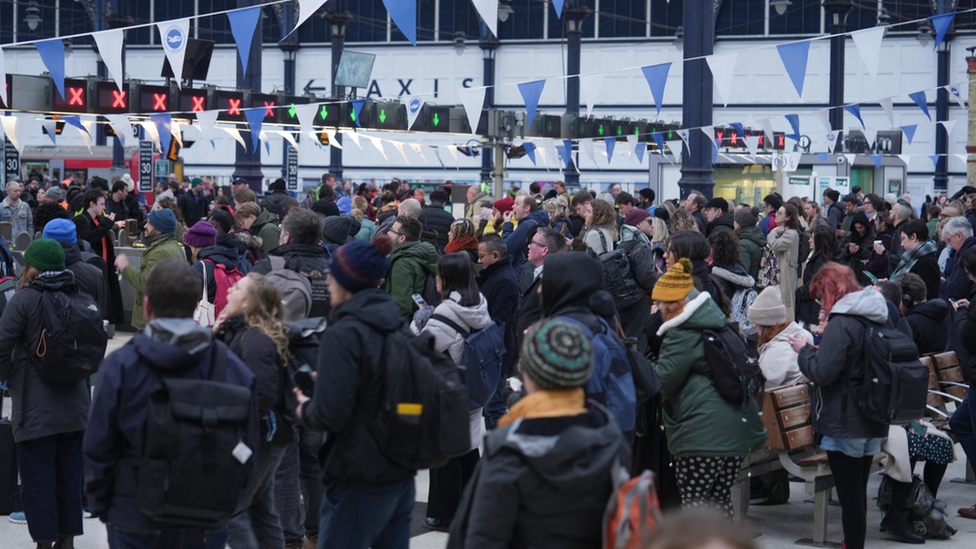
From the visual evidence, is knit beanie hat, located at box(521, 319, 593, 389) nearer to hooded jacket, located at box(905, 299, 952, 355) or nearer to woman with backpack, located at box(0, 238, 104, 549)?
woman with backpack, located at box(0, 238, 104, 549)

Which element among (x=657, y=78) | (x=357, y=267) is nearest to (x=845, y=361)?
(x=357, y=267)

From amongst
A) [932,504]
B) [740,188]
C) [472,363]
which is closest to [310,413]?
[472,363]

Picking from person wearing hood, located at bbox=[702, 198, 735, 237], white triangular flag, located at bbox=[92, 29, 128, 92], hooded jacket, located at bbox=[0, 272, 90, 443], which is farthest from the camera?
person wearing hood, located at bbox=[702, 198, 735, 237]

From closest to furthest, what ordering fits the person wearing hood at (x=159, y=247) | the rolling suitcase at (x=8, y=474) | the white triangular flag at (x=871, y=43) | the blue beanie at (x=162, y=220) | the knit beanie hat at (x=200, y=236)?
the rolling suitcase at (x=8, y=474)
the knit beanie hat at (x=200, y=236)
the person wearing hood at (x=159, y=247)
the blue beanie at (x=162, y=220)
the white triangular flag at (x=871, y=43)

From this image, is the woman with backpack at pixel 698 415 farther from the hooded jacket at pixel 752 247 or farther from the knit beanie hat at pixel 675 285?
the hooded jacket at pixel 752 247

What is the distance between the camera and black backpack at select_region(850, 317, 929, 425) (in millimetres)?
4582

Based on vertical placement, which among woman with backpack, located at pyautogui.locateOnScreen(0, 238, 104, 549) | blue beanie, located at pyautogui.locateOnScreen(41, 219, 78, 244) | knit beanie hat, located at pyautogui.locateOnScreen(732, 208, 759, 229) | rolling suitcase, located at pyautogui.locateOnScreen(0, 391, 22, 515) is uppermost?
knit beanie hat, located at pyautogui.locateOnScreen(732, 208, 759, 229)

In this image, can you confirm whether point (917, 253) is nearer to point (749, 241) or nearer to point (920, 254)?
point (920, 254)

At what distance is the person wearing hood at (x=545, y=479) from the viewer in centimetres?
249

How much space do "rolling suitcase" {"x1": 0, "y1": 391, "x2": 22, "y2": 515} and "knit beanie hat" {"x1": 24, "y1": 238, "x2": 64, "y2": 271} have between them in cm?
139

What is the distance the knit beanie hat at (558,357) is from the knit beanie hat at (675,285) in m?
2.10

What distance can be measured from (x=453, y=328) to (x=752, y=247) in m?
5.56

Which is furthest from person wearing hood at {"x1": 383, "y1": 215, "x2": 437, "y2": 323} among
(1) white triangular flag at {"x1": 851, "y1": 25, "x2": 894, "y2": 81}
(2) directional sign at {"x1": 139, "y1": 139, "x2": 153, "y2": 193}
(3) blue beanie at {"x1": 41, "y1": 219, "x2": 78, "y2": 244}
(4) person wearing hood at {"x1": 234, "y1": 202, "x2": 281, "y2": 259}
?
(2) directional sign at {"x1": 139, "y1": 139, "x2": 153, "y2": 193}

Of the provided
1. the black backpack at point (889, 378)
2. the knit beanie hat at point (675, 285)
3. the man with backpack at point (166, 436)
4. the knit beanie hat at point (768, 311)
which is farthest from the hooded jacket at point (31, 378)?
the black backpack at point (889, 378)
